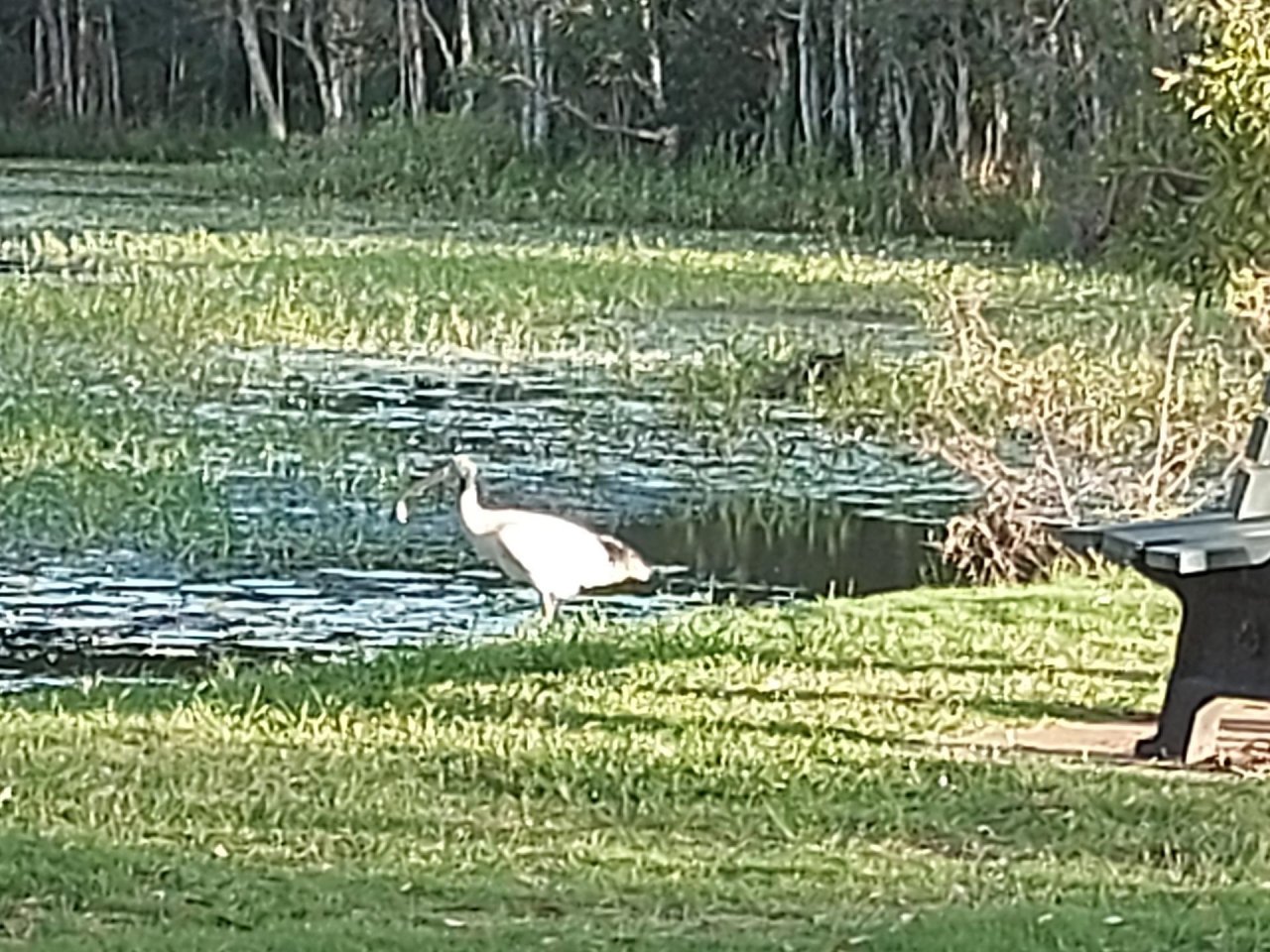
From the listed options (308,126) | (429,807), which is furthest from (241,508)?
(308,126)

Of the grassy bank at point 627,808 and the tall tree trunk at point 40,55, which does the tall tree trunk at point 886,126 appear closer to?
the tall tree trunk at point 40,55

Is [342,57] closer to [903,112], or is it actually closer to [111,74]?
[111,74]

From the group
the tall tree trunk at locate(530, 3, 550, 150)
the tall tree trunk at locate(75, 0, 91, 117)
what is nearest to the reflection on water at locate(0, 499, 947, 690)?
the tall tree trunk at locate(530, 3, 550, 150)

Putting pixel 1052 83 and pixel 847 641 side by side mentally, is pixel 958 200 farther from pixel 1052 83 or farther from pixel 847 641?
pixel 847 641

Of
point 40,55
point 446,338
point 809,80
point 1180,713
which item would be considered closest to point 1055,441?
point 1180,713

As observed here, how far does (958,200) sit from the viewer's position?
40.2 meters

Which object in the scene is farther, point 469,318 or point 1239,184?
point 469,318

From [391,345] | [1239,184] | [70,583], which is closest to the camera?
[1239,184]

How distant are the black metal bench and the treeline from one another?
18.3 m

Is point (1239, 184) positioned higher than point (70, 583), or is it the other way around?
point (1239, 184)

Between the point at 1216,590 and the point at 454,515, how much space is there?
6.27m

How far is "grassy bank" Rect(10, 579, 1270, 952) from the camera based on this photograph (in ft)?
20.4

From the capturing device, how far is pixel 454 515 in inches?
547

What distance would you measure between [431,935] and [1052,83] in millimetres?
33129
